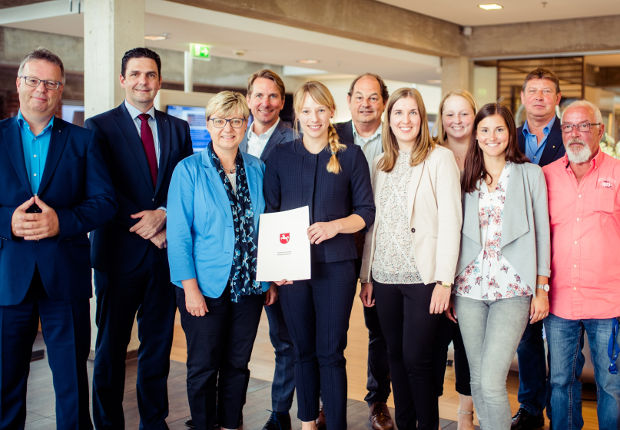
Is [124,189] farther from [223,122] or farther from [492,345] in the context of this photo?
[492,345]

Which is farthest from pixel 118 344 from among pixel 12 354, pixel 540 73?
pixel 540 73

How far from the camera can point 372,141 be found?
12.6ft

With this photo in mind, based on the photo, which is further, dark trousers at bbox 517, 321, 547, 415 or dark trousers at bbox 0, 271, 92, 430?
dark trousers at bbox 517, 321, 547, 415

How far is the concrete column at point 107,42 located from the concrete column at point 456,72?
254 inches

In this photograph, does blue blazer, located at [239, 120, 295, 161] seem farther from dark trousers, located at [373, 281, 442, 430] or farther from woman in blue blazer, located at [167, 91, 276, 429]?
dark trousers, located at [373, 281, 442, 430]

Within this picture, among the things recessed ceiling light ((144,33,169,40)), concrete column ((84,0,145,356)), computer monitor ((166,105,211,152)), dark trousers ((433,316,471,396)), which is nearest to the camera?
dark trousers ((433,316,471,396))

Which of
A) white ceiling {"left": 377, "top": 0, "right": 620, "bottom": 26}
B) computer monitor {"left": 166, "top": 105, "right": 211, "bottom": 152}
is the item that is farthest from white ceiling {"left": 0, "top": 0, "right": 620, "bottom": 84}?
computer monitor {"left": 166, "top": 105, "right": 211, "bottom": 152}

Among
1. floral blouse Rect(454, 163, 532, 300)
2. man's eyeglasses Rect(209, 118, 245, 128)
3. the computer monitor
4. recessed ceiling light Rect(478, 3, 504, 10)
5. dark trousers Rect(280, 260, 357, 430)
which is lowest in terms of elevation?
dark trousers Rect(280, 260, 357, 430)

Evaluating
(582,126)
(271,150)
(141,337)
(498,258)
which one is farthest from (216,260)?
(582,126)

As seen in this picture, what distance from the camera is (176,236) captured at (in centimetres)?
314

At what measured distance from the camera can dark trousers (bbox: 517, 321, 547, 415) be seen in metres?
3.94

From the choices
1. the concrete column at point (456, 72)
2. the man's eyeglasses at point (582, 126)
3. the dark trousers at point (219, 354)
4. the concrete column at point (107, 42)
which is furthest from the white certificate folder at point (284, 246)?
the concrete column at point (456, 72)

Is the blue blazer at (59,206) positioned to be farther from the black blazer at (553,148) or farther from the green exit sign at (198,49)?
the green exit sign at (198,49)

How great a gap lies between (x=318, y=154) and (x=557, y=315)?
136 centimetres
